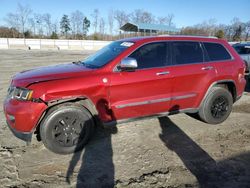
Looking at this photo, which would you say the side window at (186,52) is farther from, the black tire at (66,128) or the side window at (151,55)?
the black tire at (66,128)

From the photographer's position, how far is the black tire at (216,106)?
5152 millimetres

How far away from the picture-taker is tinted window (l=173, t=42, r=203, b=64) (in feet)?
15.5

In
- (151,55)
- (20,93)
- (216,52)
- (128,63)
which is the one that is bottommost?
(20,93)

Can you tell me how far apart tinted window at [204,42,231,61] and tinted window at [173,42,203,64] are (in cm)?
24

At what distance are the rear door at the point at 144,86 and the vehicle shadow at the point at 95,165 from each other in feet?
2.02

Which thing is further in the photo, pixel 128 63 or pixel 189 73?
pixel 189 73

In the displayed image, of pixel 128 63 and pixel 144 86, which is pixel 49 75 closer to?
pixel 128 63

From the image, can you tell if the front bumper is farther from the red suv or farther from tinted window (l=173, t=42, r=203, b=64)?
tinted window (l=173, t=42, r=203, b=64)

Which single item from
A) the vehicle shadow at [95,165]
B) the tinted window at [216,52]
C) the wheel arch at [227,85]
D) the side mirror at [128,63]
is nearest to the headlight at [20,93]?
the vehicle shadow at [95,165]

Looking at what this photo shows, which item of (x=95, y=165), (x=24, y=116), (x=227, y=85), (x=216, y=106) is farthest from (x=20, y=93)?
(x=227, y=85)

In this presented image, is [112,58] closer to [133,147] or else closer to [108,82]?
[108,82]

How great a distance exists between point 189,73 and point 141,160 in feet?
6.51

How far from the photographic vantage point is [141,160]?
3.80 m

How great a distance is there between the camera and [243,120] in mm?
5605
